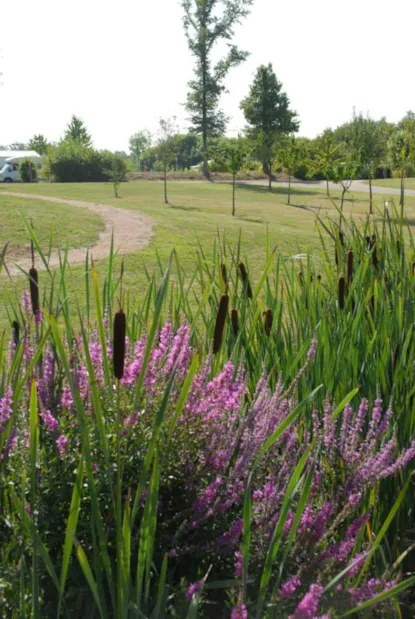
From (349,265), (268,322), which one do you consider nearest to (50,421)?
(268,322)

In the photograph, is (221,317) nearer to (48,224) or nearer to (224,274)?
(224,274)

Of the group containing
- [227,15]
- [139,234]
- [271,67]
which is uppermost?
[227,15]

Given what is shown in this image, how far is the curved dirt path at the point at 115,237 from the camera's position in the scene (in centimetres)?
1369

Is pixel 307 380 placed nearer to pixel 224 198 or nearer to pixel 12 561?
pixel 12 561

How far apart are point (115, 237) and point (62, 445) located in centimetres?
1631

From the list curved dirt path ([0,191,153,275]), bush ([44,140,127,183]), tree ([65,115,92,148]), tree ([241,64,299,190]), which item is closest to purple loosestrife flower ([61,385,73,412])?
curved dirt path ([0,191,153,275])

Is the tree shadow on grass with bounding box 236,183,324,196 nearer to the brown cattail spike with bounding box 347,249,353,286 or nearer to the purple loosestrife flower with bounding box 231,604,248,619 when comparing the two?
the brown cattail spike with bounding box 347,249,353,286

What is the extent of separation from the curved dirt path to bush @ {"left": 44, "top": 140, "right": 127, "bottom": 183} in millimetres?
28638

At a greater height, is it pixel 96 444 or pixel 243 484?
pixel 96 444

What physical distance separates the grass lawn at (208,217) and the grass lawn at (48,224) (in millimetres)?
142

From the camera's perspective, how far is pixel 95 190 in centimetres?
4097

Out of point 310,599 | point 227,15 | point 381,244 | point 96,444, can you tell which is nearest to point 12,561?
point 96,444

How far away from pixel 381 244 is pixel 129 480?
1.96 meters

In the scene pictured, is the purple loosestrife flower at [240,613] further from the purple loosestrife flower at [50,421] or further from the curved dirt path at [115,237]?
the curved dirt path at [115,237]
